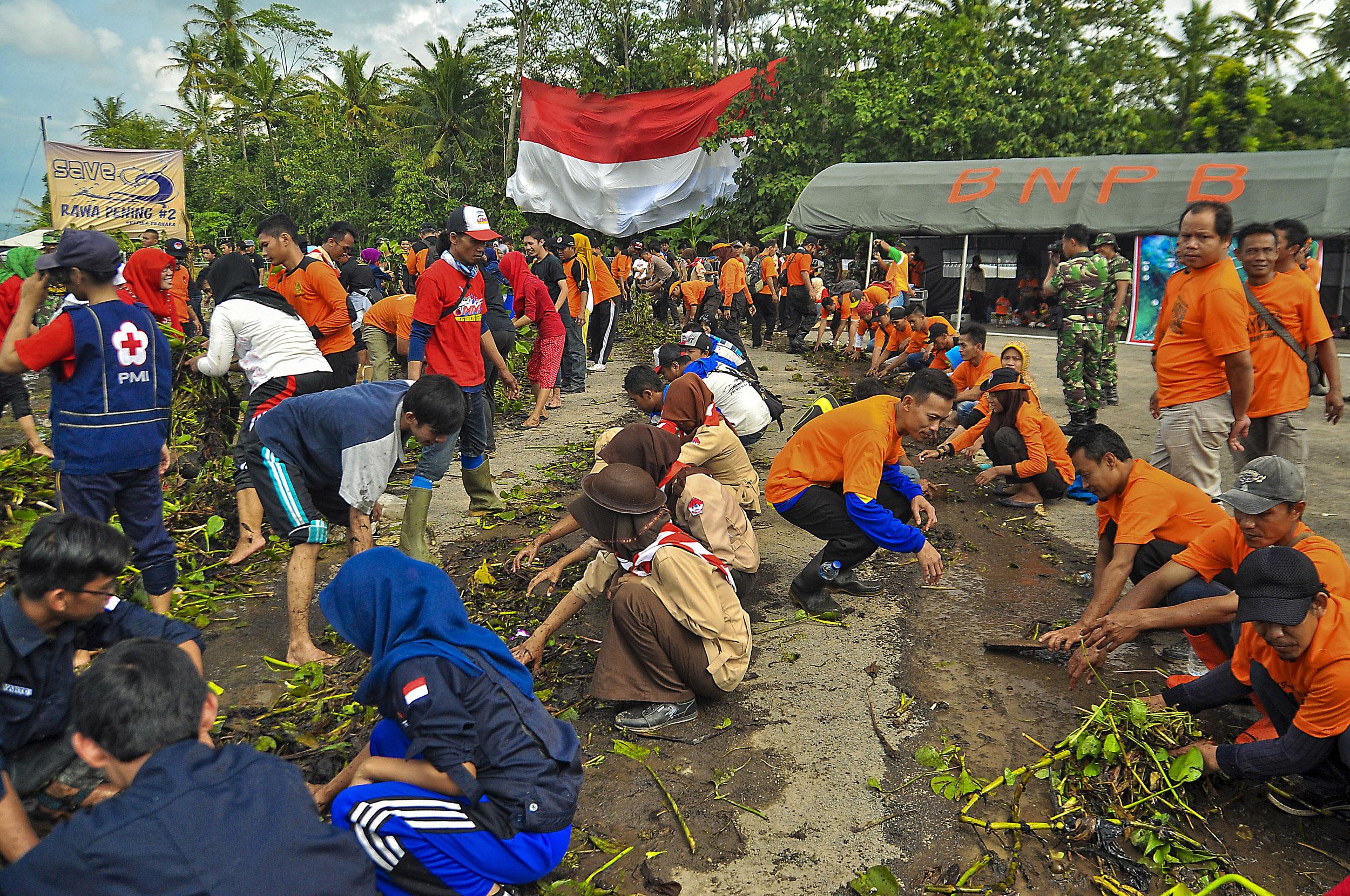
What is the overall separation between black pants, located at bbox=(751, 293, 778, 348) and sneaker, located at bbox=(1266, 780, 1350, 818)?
1241cm

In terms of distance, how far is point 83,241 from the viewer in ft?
12.5

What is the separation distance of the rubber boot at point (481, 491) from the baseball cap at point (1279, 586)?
466 cm

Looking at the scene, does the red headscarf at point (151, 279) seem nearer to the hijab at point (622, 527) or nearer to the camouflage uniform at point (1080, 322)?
the hijab at point (622, 527)

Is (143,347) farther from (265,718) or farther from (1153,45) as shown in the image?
(1153,45)

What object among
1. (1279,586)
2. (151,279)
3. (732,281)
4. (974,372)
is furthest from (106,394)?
(732,281)

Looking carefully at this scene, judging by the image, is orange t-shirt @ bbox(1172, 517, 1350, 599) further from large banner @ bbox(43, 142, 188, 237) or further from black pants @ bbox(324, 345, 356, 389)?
large banner @ bbox(43, 142, 188, 237)

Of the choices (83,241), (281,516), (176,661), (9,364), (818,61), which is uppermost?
(818,61)

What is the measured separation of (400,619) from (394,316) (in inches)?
251

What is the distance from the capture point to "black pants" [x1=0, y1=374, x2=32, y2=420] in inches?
267

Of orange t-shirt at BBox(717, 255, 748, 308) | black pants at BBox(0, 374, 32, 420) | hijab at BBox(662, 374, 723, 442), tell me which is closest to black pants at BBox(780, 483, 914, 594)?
hijab at BBox(662, 374, 723, 442)

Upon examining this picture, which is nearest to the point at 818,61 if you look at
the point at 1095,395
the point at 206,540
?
the point at 1095,395

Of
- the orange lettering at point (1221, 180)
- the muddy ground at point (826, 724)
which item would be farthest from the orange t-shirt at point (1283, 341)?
the orange lettering at point (1221, 180)

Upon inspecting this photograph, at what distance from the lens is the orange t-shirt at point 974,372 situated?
7.80 metres

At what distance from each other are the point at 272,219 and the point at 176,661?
4448 mm
